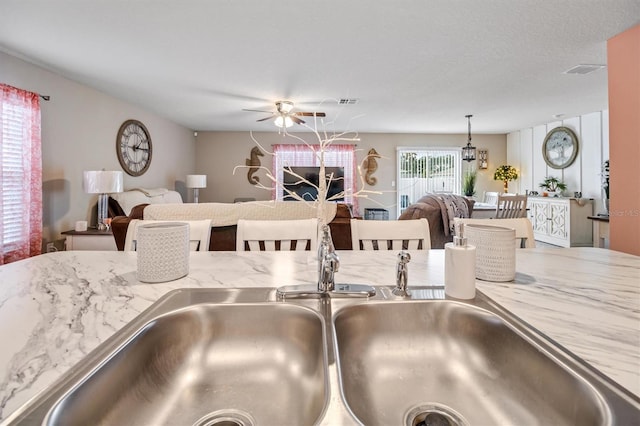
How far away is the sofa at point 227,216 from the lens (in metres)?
2.44

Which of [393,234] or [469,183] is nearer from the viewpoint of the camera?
[393,234]

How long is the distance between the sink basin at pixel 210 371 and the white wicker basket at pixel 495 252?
55 cm

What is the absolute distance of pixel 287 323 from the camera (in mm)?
747

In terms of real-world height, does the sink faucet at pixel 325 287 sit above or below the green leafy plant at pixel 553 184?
below

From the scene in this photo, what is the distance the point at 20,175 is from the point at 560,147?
7.90 m

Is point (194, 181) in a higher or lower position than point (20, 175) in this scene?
higher

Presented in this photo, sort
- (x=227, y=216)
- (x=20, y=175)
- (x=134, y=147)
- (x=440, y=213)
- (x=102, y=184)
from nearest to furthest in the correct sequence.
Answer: (x=227, y=216) < (x=20, y=175) < (x=102, y=184) < (x=440, y=213) < (x=134, y=147)

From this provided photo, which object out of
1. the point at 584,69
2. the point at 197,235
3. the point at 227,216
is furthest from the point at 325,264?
the point at 584,69

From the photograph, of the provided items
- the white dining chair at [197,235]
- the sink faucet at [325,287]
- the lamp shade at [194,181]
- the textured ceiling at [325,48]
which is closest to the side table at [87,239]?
the textured ceiling at [325,48]

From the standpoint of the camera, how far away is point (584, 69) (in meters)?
3.18

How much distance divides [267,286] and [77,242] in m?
3.25

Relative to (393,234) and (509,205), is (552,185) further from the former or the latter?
(393,234)

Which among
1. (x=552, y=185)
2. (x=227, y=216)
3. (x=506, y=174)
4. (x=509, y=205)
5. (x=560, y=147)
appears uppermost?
(x=560, y=147)

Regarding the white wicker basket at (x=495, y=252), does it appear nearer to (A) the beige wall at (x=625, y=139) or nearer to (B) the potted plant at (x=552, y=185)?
(A) the beige wall at (x=625, y=139)
